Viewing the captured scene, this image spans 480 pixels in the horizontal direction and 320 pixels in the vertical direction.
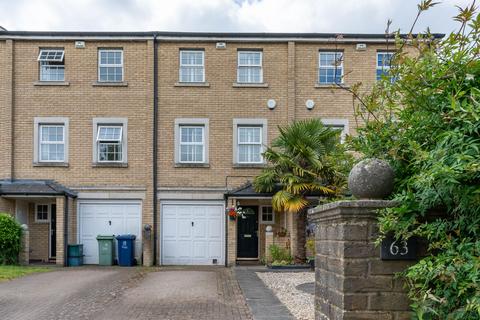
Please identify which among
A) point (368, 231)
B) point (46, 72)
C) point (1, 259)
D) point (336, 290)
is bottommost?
point (1, 259)

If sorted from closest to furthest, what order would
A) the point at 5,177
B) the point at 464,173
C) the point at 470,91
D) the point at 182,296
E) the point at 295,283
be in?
the point at 464,173
the point at 470,91
the point at 182,296
the point at 295,283
the point at 5,177

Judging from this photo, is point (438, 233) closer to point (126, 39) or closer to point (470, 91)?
point (470, 91)

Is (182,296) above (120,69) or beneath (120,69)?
beneath

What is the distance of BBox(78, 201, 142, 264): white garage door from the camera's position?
21281mm

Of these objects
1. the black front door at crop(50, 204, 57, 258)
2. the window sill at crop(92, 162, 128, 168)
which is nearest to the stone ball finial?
the window sill at crop(92, 162, 128, 168)

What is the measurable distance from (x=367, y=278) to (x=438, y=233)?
693 millimetres

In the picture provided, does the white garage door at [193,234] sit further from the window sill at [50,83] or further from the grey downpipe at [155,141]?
the window sill at [50,83]

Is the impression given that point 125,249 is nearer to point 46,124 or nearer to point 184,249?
point 184,249

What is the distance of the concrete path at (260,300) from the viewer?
9.12 metres

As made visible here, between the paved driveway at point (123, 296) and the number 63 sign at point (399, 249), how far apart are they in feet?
19.2

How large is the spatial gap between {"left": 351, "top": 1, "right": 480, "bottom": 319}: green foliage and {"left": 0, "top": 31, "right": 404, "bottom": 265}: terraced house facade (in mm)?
16857

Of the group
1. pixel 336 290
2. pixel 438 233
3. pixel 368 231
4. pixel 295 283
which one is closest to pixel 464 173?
pixel 438 233

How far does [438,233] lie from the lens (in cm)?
383

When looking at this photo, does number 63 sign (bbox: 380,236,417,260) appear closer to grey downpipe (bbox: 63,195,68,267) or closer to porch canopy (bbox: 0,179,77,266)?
porch canopy (bbox: 0,179,77,266)
